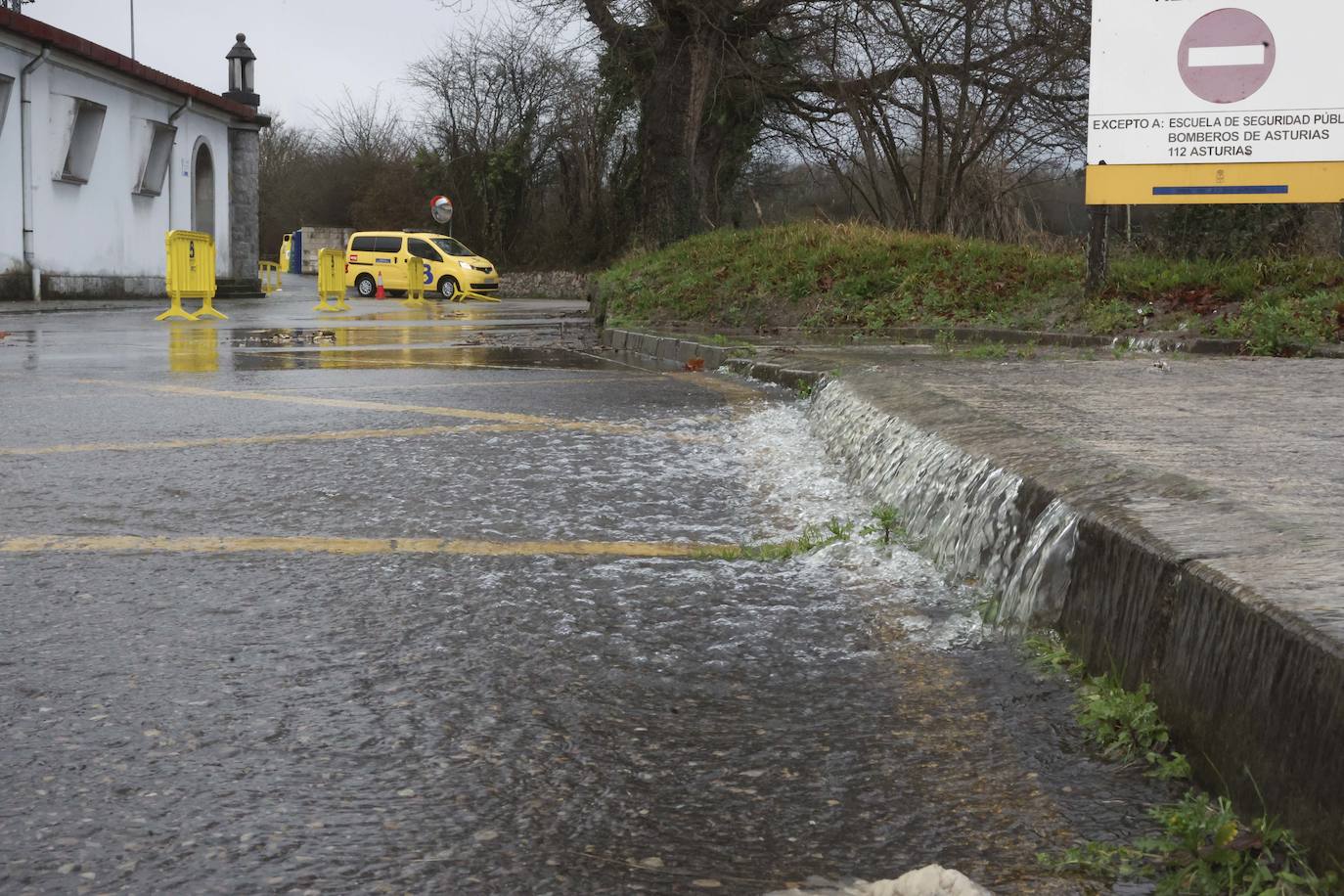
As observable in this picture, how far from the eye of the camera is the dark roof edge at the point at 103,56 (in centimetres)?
2266

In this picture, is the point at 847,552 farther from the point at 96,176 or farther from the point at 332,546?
the point at 96,176

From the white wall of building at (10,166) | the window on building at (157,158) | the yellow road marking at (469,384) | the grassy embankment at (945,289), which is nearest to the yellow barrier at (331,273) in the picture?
the white wall of building at (10,166)

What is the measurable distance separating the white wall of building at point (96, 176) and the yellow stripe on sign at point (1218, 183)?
19.3 meters

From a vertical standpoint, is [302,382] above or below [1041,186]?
below

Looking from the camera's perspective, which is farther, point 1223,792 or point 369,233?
point 369,233

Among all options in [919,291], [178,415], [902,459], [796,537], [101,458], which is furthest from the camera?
[919,291]

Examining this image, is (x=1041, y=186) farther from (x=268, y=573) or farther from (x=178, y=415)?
(x=268, y=573)

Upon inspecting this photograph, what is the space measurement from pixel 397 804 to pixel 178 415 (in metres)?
5.18

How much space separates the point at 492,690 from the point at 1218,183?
31.2 feet

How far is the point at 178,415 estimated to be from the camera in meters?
6.80

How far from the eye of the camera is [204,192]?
106 feet

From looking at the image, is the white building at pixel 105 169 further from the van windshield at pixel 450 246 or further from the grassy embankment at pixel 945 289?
the grassy embankment at pixel 945 289

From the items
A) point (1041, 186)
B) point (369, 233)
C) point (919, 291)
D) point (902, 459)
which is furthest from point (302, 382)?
point (369, 233)

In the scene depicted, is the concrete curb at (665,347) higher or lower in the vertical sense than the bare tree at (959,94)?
lower
